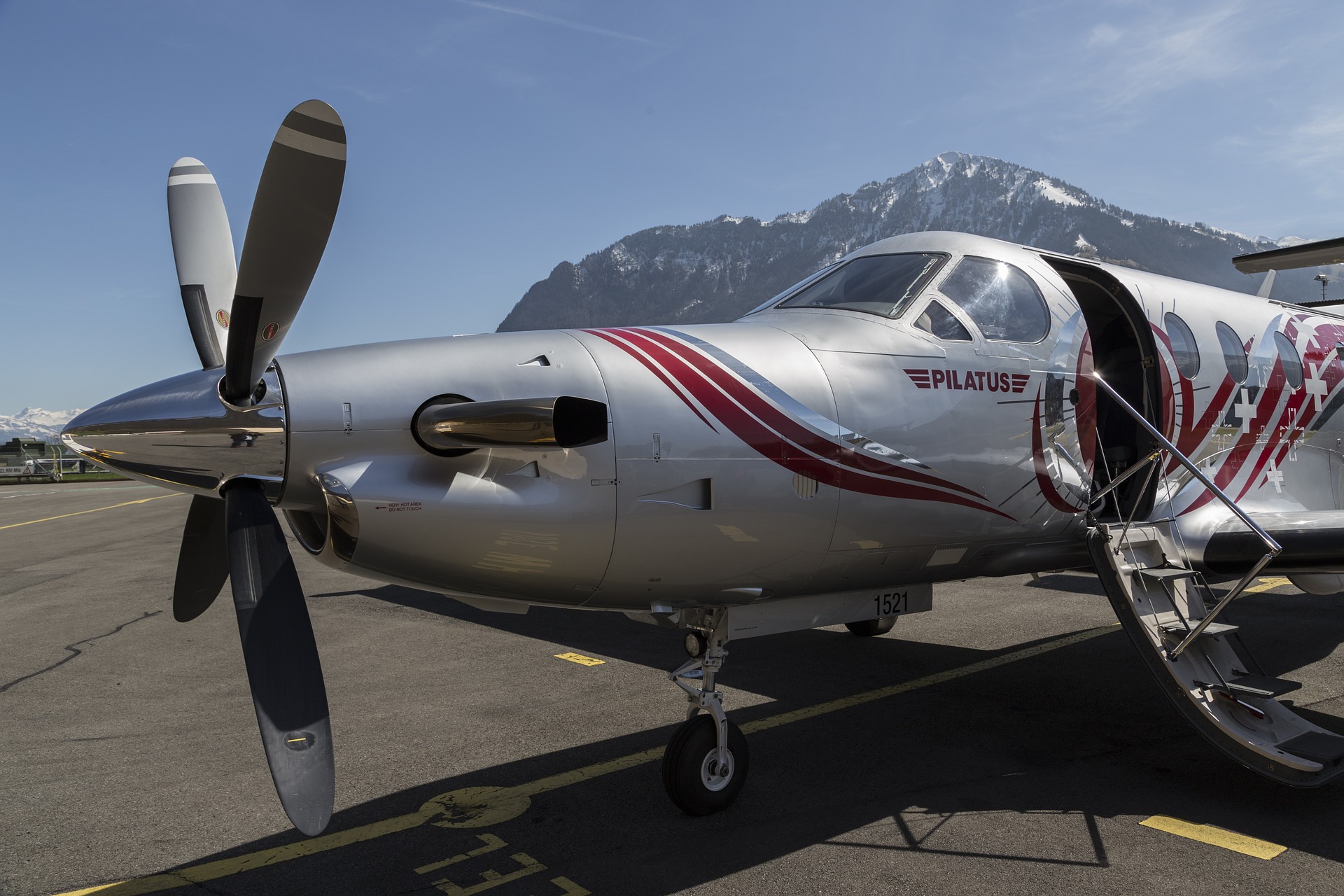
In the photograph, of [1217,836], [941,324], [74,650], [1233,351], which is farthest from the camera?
[74,650]

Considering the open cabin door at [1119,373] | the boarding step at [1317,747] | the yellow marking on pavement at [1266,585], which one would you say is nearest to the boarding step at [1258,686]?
the boarding step at [1317,747]

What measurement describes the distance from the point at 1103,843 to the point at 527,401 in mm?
3542

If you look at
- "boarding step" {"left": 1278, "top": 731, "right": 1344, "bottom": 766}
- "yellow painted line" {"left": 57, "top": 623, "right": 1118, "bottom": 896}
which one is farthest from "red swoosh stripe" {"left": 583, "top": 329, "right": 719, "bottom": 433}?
"boarding step" {"left": 1278, "top": 731, "right": 1344, "bottom": 766}

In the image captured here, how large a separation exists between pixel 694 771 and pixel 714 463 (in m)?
1.65

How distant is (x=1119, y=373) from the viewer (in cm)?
727

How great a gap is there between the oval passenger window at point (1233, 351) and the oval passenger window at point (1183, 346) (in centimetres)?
41

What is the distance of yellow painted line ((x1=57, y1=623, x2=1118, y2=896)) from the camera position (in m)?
4.20

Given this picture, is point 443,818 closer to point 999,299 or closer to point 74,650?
point 999,299

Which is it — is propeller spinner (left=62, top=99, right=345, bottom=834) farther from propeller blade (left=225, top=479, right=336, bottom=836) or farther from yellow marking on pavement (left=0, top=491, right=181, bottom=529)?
yellow marking on pavement (left=0, top=491, right=181, bottom=529)

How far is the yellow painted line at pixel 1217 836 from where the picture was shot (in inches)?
174

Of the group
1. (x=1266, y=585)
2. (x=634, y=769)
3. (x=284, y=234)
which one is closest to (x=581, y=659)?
(x=634, y=769)

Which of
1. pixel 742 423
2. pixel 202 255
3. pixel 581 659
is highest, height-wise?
pixel 202 255

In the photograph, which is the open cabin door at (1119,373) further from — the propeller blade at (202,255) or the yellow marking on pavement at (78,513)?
the yellow marking on pavement at (78,513)

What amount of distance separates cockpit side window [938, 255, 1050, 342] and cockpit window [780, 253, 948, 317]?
0.58 feet
